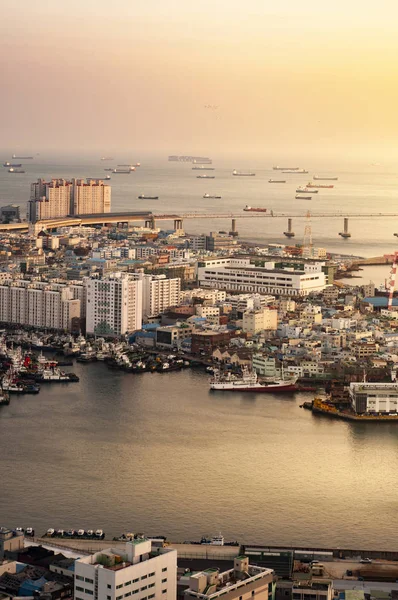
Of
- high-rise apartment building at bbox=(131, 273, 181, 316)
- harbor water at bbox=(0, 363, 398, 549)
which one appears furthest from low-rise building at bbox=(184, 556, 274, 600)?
high-rise apartment building at bbox=(131, 273, 181, 316)

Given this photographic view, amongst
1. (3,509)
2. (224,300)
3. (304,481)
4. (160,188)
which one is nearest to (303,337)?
(224,300)

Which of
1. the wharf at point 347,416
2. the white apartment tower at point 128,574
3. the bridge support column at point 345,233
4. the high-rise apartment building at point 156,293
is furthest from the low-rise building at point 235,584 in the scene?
the bridge support column at point 345,233

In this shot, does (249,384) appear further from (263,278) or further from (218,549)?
(263,278)

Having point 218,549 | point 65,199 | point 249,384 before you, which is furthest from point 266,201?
point 218,549

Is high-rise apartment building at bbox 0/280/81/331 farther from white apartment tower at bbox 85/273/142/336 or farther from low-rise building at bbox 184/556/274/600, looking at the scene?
low-rise building at bbox 184/556/274/600

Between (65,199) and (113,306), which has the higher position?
(65,199)

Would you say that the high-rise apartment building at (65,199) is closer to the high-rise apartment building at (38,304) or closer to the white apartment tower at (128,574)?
the high-rise apartment building at (38,304)
